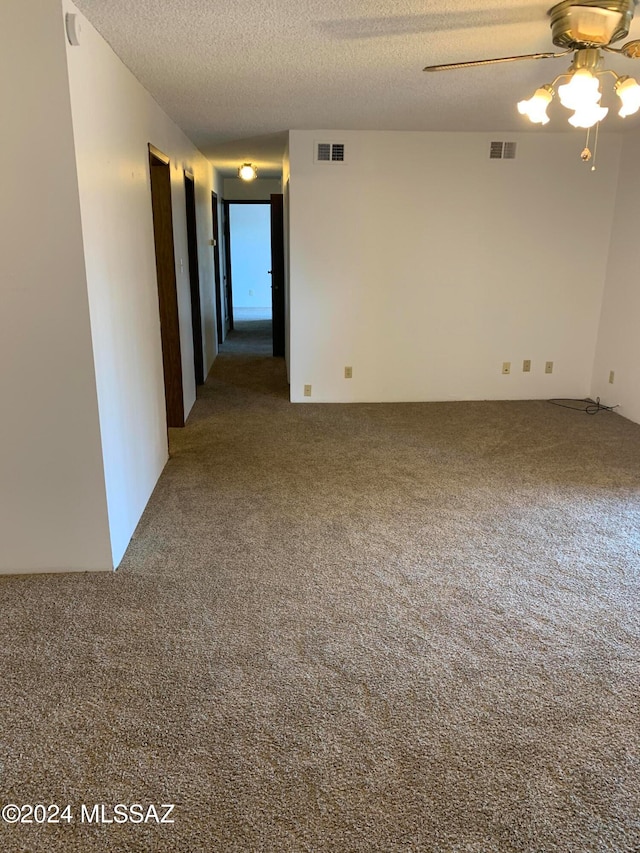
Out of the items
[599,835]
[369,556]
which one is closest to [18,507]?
[369,556]

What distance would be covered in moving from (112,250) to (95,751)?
2180mm

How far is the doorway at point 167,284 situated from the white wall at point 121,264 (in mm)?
225

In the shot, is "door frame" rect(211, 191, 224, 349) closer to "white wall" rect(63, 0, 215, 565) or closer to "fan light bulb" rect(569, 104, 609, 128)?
"white wall" rect(63, 0, 215, 565)

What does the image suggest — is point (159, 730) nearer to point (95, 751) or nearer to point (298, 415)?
point (95, 751)

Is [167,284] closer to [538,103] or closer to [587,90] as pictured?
[538,103]

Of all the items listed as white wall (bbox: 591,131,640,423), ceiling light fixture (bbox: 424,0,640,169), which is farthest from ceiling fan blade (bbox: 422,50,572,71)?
white wall (bbox: 591,131,640,423)

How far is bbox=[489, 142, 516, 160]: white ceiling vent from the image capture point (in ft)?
17.4

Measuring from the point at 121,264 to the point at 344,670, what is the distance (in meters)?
2.25

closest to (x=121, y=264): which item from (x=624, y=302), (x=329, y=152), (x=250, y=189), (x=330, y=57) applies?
(x=330, y=57)

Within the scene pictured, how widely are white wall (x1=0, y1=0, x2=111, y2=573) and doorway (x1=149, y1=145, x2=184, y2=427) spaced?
176cm

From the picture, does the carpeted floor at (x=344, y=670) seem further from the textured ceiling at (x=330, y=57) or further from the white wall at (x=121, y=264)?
the textured ceiling at (x=330, y=57)

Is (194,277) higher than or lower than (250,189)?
lower

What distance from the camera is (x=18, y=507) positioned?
282cm

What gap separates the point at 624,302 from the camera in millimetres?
5391
